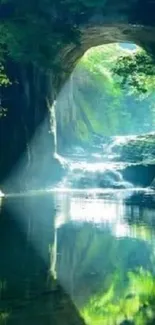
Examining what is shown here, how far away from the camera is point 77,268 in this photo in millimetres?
10039

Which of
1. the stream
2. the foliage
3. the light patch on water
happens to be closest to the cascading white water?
the foliage

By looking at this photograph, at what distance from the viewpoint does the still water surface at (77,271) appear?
7.00 m

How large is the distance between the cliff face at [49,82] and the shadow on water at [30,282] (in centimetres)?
1054

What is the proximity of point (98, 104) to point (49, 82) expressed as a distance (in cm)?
4509

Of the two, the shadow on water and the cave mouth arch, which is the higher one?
the shadow on water

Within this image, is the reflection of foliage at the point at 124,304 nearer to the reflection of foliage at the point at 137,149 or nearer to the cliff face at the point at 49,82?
the cliff face at the point at 49,82

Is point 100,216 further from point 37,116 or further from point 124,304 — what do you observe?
point 37,116

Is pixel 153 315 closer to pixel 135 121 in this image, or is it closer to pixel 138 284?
pixel 138 284

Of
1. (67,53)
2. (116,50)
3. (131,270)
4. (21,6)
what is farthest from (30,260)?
(116,50)

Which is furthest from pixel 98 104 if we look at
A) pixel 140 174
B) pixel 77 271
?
pixel 77 271

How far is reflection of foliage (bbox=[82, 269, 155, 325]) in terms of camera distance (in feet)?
22.5

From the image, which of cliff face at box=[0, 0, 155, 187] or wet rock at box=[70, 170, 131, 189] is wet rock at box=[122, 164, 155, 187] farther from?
cliff face at box=[0, 0, 155, 187]

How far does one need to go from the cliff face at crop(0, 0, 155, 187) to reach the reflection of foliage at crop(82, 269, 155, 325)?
50.7ft

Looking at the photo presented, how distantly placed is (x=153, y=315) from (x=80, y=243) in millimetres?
6115
